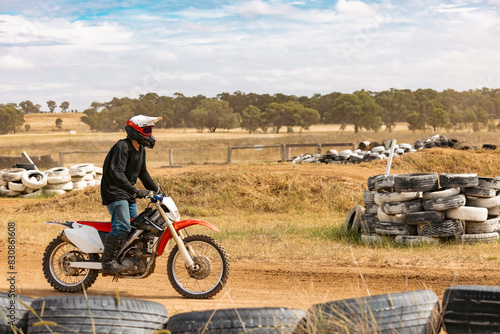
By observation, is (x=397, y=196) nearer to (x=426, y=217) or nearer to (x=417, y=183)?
(x=417, y=183)

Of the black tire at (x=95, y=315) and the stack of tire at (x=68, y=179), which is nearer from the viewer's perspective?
the black tire at (x=95, y=315)

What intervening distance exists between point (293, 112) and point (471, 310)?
9843 cm

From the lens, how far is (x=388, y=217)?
11594 mm

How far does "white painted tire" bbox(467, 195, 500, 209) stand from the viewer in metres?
11.2

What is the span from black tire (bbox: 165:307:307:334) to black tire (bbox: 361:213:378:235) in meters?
7.37

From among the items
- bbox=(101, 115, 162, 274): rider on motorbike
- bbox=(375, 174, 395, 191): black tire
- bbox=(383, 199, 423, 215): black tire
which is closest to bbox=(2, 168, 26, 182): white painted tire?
bbox=(375, 174, 395, 191): black tire

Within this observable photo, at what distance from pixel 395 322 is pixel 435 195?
6.67 meters

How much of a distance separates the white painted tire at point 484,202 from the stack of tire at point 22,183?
52.8 ft

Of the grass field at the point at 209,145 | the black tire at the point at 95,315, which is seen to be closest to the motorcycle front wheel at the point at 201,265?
the black tire at the point at 95,315

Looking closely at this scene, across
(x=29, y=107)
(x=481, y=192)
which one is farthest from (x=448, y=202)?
(x=29, y=107)

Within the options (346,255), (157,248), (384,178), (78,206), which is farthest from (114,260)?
(78,206)

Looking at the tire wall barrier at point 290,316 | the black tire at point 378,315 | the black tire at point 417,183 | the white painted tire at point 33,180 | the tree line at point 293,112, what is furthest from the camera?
the tree line at point 293,112

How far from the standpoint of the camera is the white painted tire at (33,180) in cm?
2186

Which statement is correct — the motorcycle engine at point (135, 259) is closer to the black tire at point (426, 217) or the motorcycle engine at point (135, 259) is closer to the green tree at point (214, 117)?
the black tire at point (426, 217)
